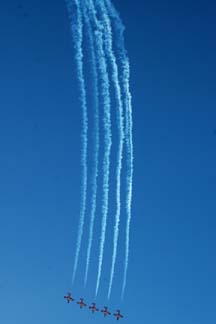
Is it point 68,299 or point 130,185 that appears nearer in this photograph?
point 130,185

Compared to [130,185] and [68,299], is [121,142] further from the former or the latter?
[68,299]

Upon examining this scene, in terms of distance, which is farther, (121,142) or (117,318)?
(117,318)

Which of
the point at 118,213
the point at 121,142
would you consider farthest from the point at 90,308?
the point at 121,142

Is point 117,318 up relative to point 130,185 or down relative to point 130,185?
down

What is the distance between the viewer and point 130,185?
2080 cm

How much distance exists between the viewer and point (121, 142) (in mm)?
19625

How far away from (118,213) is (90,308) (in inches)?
434

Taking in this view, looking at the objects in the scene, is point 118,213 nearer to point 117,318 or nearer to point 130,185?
point 130,185

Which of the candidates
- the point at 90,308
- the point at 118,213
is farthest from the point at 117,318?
the point at 118,213

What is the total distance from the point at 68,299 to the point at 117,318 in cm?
352

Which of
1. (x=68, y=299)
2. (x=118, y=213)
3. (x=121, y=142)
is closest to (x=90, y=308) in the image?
(x=68, y=299)

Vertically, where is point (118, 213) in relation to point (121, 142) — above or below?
below

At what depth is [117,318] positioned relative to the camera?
2981 centimetres

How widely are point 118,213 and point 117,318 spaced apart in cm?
1198
